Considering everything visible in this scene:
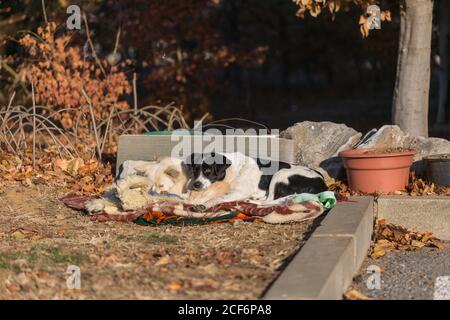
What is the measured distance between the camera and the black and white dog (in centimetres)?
823

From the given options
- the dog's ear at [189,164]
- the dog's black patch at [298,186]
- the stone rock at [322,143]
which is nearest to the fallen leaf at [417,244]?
the dog's black patch at [298,186]

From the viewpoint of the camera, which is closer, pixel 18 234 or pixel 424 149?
pixel 18 234

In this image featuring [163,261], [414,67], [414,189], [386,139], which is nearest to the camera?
[163,261]

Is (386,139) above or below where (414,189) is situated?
above

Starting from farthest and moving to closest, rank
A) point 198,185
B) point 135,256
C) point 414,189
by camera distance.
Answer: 1. point 414,189
2. point 198,185
3. point 135,256

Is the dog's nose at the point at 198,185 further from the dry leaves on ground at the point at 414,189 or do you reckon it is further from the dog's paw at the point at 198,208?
the dry leaves on ground at the point at 414,189

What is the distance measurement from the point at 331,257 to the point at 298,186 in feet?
8.18

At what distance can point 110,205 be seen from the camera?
827cm

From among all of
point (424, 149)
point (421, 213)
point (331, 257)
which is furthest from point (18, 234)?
point (424, 149)

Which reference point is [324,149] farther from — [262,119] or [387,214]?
[262,119]

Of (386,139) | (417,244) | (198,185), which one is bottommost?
(417,244)

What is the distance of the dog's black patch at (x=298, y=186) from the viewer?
8281mm

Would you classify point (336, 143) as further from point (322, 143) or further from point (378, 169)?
point (378, 169)

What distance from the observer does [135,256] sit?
6398mm
